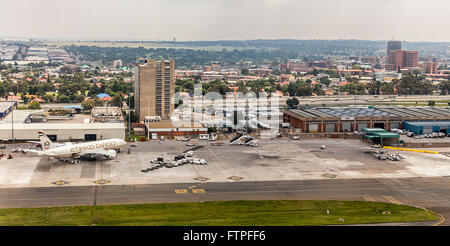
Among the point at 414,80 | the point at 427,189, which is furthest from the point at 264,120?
the point at 414,80

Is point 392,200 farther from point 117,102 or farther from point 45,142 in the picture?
point 117,102

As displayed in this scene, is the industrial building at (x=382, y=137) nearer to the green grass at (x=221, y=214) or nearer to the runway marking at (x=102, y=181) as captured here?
the green grass at (x=221, y=214)

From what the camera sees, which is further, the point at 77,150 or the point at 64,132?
the point at 64,132

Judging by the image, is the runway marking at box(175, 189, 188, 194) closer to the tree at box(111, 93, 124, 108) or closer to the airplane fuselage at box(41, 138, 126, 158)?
the airplane fuselage at box(41, 138, 126, 158)

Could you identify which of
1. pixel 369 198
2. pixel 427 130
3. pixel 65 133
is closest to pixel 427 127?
pixel 427 130
